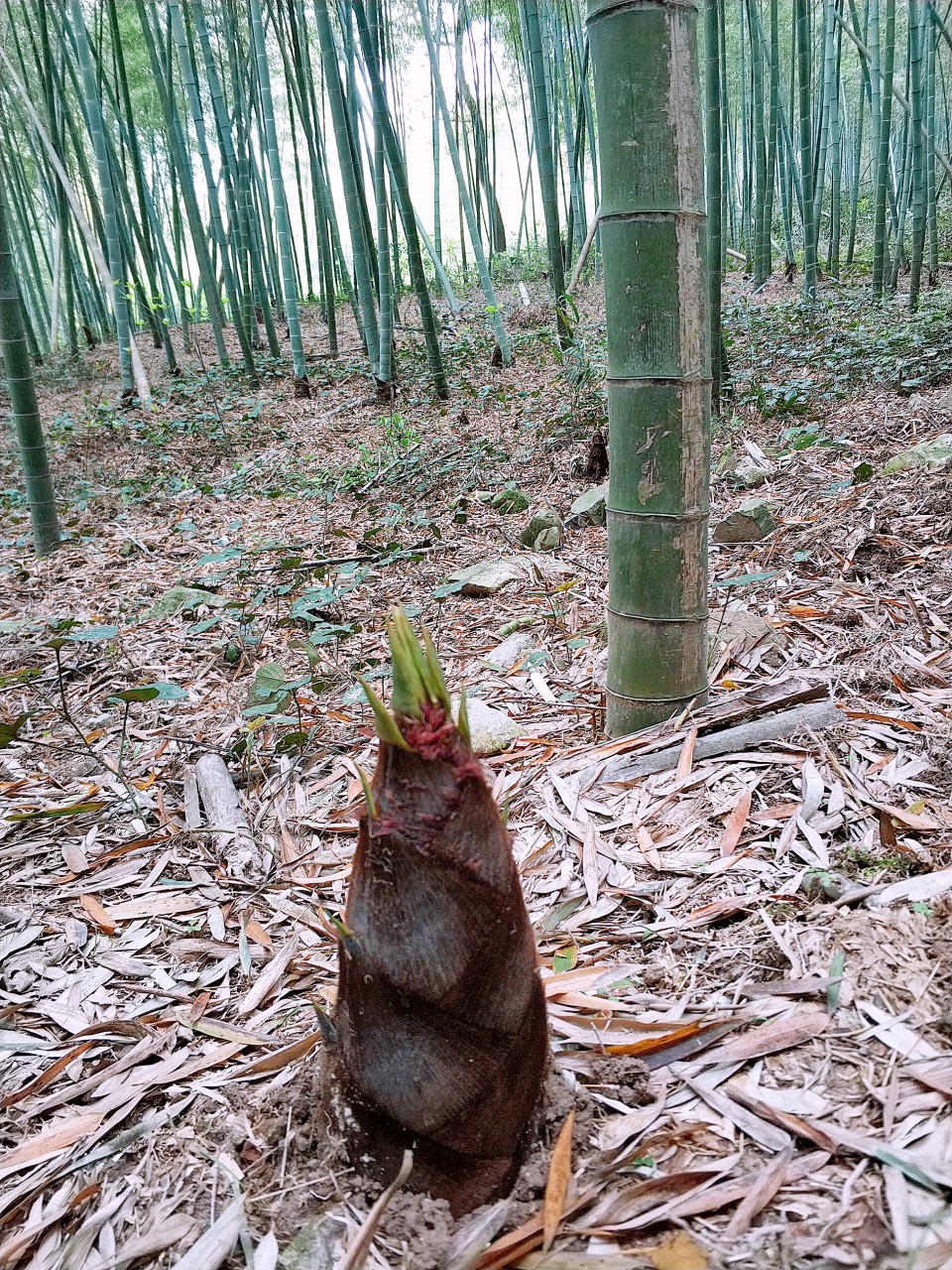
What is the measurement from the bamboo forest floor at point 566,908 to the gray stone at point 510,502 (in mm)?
469

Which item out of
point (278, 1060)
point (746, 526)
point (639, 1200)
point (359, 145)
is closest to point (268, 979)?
point (278, 1060)

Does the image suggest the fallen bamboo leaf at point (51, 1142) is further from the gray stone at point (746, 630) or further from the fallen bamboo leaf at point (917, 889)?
the gray stone at point (746, 630)

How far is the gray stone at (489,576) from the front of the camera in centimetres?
287

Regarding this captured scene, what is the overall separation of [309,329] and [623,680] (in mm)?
12106

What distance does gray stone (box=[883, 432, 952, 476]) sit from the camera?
2.97m

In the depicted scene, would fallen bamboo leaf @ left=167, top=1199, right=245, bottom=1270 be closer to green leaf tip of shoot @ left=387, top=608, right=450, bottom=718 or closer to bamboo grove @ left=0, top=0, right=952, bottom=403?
green leaf tip of shoot @ left=387, top=608, right=450, bottom=718

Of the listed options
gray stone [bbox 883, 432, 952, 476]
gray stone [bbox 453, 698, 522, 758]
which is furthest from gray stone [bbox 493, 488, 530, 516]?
gray stone [bbox 453, 698, 522, 758]

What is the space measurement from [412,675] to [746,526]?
7.99 feet

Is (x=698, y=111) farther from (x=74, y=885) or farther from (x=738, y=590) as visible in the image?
(x=74, y=885)

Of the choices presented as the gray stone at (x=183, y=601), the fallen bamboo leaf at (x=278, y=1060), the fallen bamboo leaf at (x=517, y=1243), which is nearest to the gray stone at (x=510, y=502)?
the gray stone at (x=183, y=601)

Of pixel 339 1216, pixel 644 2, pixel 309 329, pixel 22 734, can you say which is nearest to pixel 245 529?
pixel 22 734

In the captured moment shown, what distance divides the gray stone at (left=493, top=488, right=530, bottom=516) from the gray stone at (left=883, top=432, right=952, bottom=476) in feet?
5.17

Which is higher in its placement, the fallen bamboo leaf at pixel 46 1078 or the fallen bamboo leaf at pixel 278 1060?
the fallen bamboo leaf at pixel 278 1060

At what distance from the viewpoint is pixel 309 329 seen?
12.3m
